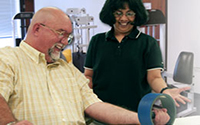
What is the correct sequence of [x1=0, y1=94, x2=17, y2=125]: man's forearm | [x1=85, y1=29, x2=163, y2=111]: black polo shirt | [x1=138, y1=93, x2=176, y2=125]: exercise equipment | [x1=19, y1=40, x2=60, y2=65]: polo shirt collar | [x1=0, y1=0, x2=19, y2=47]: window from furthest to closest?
[x1=0, y1=0, x2=19, y2=47]: window, [x1=85, y1=29, x2=163, y2=111]: black polo shirt, [x1=19, y1=40, x2=60, y2=65]: polo shirt collar, [x1=0, y1=94, x2=17, y2=125]: man's forearm, [x1=138, y1=93, x2=176, y2=125]: exercise equipment

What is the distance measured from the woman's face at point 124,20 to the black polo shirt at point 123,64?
1.7 inches

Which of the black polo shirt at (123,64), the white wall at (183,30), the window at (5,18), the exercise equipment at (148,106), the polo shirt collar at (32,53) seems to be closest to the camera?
the exercise equipment at (148,106)

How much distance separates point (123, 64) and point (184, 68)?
1.35m

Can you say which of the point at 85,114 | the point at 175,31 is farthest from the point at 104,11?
the point at 175,31

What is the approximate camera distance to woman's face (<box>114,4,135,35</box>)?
173 cm

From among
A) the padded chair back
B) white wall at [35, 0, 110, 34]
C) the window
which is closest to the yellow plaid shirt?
the padded chair back

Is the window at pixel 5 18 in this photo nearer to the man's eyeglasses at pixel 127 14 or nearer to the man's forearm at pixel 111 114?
the man's eyeglasses at pixel 127 14

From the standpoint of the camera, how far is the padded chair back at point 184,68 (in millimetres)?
2850

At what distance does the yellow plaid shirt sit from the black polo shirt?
272 millimetres

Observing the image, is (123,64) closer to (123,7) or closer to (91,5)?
(123,7)

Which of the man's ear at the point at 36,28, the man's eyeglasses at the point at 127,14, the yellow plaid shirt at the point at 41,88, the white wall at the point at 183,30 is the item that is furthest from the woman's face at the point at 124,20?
the white wall at the point at 183,30

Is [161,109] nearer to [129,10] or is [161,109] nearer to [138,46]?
[138,46]

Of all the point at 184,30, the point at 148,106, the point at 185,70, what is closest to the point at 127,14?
the point at 148,106

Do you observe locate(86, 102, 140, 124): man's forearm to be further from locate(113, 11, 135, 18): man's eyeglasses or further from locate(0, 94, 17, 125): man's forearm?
locate(113, 11, 135, 18): man's eyeglasses
